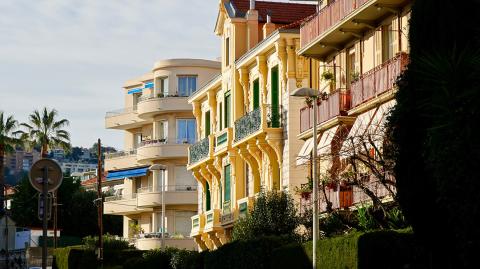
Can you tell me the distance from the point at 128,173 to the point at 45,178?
6067 cm

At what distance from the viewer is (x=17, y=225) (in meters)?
116

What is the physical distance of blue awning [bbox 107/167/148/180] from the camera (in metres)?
83.7

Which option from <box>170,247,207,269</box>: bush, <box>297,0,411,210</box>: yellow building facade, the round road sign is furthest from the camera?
<box>170,247,207,269</box>: bush

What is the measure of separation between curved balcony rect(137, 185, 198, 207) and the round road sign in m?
52.8

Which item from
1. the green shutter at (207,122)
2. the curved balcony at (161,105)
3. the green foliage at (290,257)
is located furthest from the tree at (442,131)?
the curved balcony at (161,105)

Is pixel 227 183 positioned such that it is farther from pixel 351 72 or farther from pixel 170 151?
pixel 170 151

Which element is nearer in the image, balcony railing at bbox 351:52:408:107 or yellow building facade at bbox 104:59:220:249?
balcony railing at bbox 351:52:408:107

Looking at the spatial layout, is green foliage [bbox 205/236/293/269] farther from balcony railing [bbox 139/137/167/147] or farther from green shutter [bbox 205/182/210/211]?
balcony railing [bbox 139/137/167/147]

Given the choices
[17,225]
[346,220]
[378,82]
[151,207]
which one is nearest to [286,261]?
[346,220]

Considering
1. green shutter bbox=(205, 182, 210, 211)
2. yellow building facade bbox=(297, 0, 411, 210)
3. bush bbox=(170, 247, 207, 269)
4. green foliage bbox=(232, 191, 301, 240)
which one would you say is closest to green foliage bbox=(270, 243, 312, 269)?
yellow building facade bbox=(297, 0, 411, 210)

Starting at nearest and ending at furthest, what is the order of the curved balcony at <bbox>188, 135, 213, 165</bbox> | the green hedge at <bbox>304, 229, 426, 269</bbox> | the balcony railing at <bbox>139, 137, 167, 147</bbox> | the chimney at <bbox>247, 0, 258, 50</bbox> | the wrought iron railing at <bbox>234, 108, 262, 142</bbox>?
the green hedge at <bbox>304, 229, 426, 269</bbox>
the wrought iron railing at <bbox>234, 108, 262, 142</bbox>
the chimney at <bbox>247, 0, 258, 50</bbox>
the curved balcony at <bbox>188, 135, 213, 165</bbox>
the balcony railing at <bbox>139, 137, 167, 147</bbox>

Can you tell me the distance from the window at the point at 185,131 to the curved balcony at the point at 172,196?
2.90 m

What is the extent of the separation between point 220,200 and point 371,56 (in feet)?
71.8

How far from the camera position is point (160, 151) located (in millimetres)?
80375
